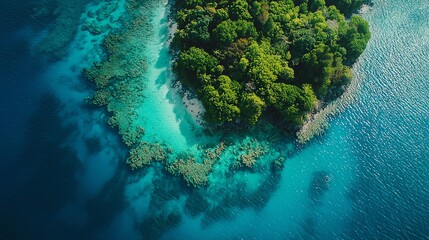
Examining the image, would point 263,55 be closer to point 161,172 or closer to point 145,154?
point 145,154

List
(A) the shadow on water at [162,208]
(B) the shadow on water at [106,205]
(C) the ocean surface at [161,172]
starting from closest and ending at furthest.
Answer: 1. (B) the shadow on water at [106,205]
2. (A) the shadow on water at [162,208]
3. (C) the ocean surface at [161,172]

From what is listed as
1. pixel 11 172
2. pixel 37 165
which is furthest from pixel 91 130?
pixel 11 172

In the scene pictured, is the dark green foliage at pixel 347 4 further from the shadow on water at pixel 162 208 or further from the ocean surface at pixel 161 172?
the shadow on water at pixel 162 208

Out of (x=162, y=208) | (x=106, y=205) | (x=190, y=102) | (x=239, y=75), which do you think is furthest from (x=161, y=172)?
(x=239, y=75)

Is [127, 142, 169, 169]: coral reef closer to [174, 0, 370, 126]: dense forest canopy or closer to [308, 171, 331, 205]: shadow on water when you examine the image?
[174, 0, 370, 126]: dense forest canopy

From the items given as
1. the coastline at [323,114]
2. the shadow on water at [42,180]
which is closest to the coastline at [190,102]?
the coastline at [323,114]

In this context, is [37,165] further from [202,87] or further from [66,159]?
[202,87]
